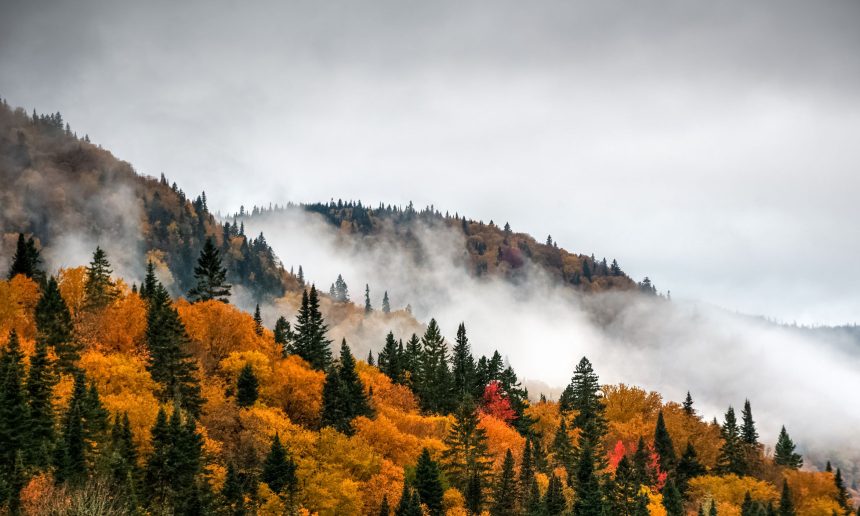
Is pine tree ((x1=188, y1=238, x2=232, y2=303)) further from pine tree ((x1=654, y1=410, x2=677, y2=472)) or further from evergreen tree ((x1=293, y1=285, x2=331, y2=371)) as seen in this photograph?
pine tree ((x1=654, y1=410, x2=677, y2=472))

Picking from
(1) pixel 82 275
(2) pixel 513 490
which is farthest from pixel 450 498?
(1) pixel 82 275

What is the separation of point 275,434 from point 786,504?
268 ft

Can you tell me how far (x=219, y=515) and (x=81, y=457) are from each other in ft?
41.5

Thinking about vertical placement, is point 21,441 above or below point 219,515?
above

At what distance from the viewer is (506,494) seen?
81438 millimetres

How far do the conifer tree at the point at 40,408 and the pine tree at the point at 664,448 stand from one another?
3555 inches

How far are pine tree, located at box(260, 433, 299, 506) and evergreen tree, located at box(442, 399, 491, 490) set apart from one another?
22.6 metres

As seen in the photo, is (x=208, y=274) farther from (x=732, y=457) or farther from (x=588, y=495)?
(x=732, y=457)

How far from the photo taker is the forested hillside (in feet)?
212

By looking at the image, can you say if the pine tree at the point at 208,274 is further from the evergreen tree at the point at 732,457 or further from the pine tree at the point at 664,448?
the evergreen tree at the point at 732,457

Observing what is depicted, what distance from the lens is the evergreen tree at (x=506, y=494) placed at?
81.0 meters

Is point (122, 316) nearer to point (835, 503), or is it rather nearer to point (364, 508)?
point (364, 508)

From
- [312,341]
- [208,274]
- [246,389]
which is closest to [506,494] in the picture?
[246,389]

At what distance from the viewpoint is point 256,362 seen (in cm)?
9194
